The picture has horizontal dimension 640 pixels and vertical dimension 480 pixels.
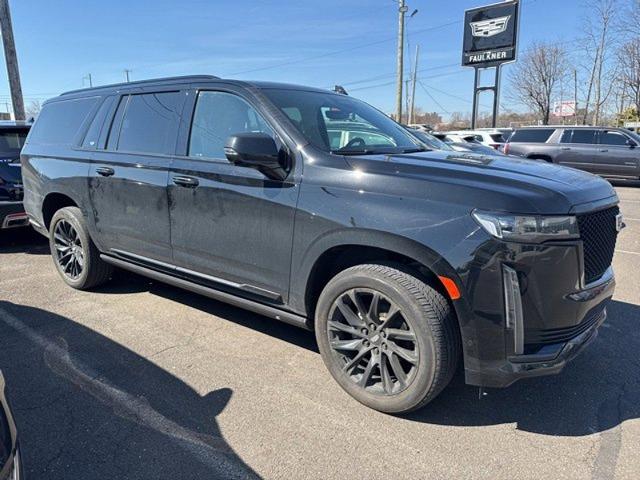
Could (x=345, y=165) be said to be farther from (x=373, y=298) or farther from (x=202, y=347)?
(x=202, y=347)

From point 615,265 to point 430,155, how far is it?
4.08 meters

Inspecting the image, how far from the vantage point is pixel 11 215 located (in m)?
6.43

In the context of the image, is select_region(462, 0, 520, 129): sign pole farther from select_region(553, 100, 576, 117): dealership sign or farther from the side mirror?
the side mirror

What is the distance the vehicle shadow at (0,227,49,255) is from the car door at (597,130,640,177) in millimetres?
15350

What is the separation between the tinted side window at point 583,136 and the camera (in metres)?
15.6

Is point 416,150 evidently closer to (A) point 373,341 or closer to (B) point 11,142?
(A) point 373,341

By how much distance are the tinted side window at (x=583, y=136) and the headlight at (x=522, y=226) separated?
604 inches

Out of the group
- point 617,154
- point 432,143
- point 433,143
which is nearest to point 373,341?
point 432,143

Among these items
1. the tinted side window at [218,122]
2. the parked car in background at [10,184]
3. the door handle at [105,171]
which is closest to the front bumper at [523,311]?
the tinted side window at [218,122]

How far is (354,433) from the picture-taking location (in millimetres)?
2752

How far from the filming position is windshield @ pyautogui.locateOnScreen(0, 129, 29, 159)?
22.1 feet

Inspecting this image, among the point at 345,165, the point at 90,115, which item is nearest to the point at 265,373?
the point at 345,165

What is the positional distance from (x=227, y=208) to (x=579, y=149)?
603 inches

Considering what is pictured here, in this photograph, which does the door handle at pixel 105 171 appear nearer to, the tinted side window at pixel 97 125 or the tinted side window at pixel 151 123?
the tinted side window at pixel 151 123
